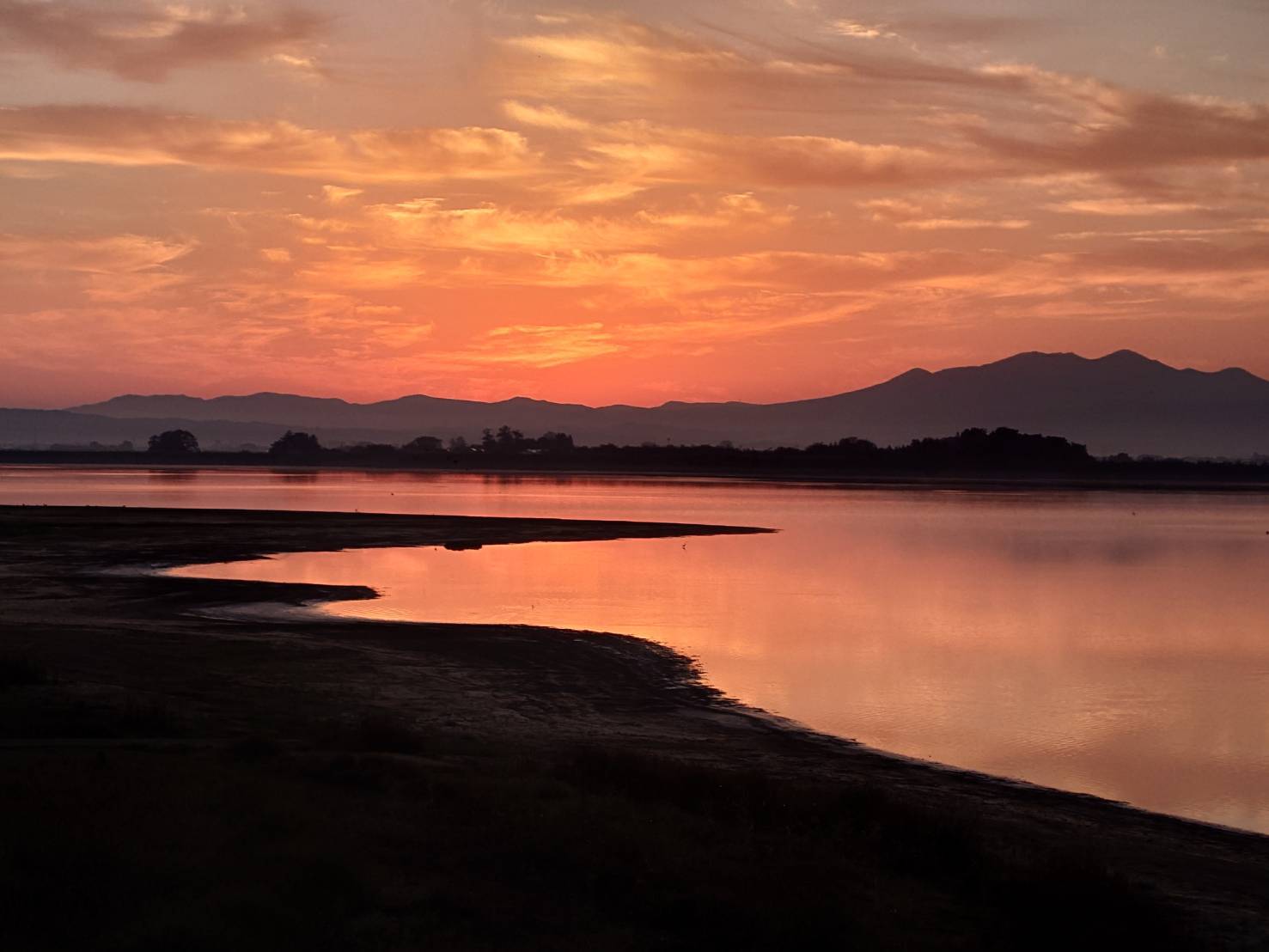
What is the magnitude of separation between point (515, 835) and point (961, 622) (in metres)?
27.4

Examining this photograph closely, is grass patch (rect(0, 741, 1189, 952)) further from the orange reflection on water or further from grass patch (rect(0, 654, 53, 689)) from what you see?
the orange reflection on water

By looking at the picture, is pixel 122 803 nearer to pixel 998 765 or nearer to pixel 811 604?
pixel 998 765

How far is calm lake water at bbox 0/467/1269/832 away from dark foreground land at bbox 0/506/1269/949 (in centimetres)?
326

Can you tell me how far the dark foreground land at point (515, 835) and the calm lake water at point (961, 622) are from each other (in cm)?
326

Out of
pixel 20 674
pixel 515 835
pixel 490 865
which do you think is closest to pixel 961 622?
pixel 20 674

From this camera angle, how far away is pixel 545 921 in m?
10.1

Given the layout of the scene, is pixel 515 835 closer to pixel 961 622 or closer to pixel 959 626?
pixel 959 626

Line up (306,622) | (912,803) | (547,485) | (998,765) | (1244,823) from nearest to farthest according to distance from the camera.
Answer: (912,803), (1244,823), (998,765), (306,622), (547,485)

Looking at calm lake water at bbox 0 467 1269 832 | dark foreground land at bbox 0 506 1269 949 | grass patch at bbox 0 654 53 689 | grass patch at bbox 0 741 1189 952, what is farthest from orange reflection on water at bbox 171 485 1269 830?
grass patch at bbox 0 654 53 689

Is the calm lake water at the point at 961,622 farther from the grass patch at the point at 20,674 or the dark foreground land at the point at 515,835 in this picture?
the grass patch at the point at 20,674

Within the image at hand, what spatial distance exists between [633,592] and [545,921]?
103 feet

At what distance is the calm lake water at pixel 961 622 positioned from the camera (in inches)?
828

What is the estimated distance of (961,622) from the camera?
122ft

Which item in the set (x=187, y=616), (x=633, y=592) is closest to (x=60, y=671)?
(x=187, y=616)
